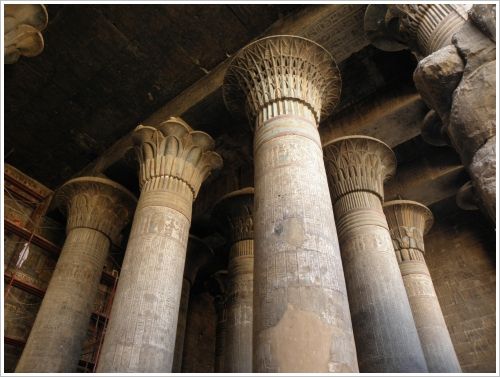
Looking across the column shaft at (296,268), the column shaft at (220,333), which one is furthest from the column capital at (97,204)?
the column shaft at (296,268)

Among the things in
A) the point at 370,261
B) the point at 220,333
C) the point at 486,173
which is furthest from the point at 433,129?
the point at 220,333

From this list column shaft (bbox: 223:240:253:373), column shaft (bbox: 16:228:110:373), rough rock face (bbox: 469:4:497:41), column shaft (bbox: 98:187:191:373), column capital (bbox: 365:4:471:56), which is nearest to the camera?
rough rock face (bbox: 469:4:497:41)

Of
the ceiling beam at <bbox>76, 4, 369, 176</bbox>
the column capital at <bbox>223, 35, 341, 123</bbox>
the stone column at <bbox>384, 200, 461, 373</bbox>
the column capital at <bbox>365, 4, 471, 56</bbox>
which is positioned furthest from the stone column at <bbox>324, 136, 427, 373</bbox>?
the column capital at <bbox>365, 4, 471, 56</bbox>

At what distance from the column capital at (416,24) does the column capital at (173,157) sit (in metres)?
3.44

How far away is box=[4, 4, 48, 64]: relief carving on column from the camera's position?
498 centimetres

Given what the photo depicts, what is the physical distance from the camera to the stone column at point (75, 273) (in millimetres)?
6512

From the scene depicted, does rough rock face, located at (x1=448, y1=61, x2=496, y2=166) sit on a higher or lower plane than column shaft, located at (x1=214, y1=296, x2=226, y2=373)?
lower

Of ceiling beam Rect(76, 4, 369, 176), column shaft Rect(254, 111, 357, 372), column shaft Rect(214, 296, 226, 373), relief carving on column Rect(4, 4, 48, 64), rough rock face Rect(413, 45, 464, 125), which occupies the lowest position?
column shaft Rect(254, 111, 357, 372)

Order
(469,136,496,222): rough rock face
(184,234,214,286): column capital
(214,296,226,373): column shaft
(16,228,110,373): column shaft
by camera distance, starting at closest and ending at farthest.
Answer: (469,136,496,222): rough rock face
(16,228,110,373): column shaft
(184,234,214,286): column capital
(214,296,226,373): column shaft

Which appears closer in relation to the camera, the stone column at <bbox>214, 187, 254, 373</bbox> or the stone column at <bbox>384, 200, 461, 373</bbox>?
the stone column at <bbox>384, 200, 461, 373</bbox>

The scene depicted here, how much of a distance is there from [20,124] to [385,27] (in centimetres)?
804

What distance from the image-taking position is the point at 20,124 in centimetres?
936

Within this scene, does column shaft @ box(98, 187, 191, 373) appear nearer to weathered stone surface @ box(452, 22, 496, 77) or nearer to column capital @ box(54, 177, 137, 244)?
column capital @ box(54, 177, 137, 244)

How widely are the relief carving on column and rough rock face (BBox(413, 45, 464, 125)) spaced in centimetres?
454
